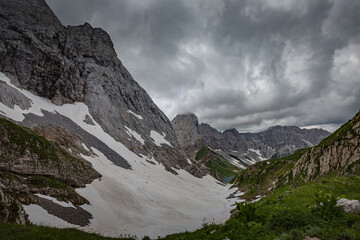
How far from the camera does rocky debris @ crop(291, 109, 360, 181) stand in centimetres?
2511

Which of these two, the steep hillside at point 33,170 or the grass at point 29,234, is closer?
the grass at point 29,234

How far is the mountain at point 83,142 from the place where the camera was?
26.2m

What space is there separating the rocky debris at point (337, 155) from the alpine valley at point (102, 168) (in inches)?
7.4

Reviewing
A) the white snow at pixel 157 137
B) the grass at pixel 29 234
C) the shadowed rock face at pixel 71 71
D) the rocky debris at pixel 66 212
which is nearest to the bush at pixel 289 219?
the grass at pixel 29 234

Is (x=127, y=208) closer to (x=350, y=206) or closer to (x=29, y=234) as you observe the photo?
(x=29, y=234)

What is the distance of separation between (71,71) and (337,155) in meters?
97.1

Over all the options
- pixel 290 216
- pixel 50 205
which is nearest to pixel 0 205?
pixel 50 205

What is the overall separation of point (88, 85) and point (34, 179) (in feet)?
247

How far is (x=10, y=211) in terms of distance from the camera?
49.5 ft

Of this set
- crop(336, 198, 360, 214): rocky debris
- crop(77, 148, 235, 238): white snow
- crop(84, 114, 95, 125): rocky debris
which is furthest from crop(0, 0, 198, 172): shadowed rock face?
crop(336, 198, 360, 214): rocky debris

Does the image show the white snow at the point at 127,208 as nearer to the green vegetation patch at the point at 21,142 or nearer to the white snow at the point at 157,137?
the green vegetation patch at the point at 21,142

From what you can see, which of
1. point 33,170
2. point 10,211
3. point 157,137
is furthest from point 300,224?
point 157,137

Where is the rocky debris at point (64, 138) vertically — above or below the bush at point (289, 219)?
above

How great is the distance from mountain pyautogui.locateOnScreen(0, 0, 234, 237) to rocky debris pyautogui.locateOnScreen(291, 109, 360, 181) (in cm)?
1665
